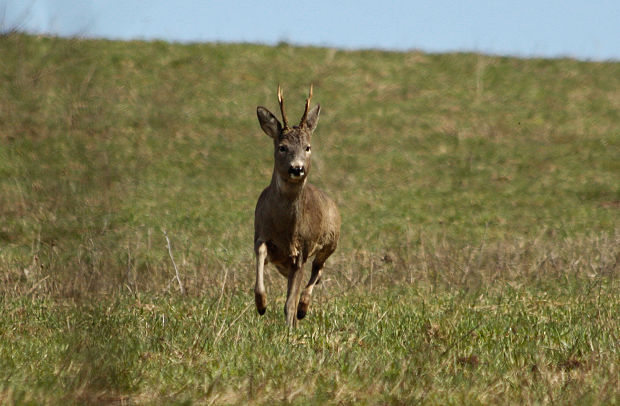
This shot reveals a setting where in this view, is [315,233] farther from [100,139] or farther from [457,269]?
[100,139]

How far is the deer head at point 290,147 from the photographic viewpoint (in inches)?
339

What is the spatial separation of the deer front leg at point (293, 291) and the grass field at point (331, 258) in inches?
5.2

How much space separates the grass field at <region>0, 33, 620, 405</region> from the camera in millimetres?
5309

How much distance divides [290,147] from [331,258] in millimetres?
4791

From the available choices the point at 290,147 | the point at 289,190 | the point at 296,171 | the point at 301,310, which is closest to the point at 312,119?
the point at 290,147

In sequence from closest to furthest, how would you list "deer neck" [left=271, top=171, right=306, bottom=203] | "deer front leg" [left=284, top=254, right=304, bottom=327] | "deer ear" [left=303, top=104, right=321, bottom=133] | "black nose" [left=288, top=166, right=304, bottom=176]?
"deer front leg" [left=284, top=254, right=304, bottom=327], "black nose" [left=288, top=166, right=304, bottom=176], "deer neck" [left=271, top=171, right=306, bottom=203], "deer ear" [left=303, top=104, right=321, bottom=133]

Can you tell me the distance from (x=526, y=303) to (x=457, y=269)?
2.42 m

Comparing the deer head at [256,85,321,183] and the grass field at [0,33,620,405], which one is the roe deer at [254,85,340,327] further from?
the grass field at [0,33,620,405]

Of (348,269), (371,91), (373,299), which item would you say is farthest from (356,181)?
(373,299)

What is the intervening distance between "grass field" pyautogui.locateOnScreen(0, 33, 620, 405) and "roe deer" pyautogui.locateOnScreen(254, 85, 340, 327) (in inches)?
17.0

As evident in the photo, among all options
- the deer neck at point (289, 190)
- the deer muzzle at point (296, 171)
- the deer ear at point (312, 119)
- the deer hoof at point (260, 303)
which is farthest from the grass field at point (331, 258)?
the deer ear at point (312, 119)

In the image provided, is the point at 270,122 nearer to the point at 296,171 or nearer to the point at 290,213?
the point at 296,171

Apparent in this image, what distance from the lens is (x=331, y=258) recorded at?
13.3m

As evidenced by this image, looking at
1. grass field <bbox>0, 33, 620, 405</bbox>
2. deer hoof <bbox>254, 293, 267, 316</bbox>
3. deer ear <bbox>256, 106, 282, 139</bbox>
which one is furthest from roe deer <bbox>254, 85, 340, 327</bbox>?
grass field <bbox>0, 33, 620, 405</bbox>
